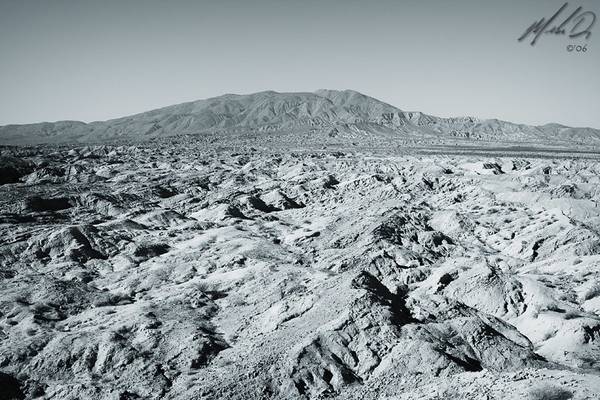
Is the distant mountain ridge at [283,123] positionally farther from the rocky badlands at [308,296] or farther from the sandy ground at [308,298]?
the sandy ground at [308,298]

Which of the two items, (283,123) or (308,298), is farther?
(283,123)

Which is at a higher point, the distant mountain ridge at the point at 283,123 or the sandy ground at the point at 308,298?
the distant mountain ridge at the point at 283,123

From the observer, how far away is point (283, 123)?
540 ft

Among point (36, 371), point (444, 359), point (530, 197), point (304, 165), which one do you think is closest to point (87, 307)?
point (36, 371)

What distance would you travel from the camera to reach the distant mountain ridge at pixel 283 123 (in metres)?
Answer: 149

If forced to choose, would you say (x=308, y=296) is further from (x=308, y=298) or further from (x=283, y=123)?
(x=283, y=123)

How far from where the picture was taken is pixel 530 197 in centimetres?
3478

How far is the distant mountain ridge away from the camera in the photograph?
14925 cm

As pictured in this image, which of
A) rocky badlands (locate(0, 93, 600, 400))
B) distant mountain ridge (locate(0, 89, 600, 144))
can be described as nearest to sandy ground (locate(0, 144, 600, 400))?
rocky badlands (locate(0, 93, 600, 400))

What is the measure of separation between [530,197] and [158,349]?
30.7 metres

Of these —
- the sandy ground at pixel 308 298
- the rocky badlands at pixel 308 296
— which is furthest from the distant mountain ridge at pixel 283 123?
the sandy ground at pixel 308 298

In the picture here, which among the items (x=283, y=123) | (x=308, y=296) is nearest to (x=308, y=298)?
(x=308, y=296)

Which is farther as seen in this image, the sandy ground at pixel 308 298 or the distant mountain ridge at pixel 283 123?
the distant mountain ridge at pixel 283 123

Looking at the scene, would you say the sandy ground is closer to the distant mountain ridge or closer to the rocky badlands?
the rocky badlands
